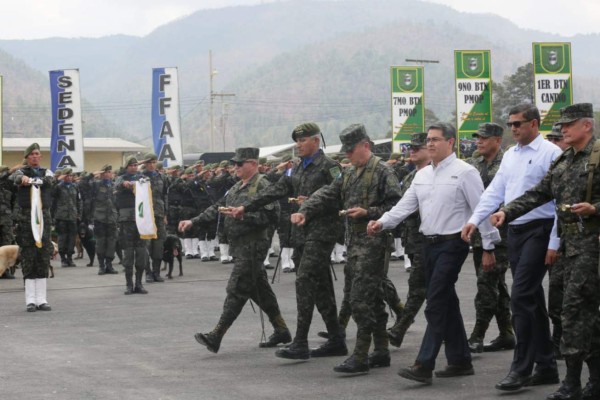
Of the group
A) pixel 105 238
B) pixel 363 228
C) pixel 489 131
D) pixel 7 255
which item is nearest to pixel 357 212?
pixel 363 228

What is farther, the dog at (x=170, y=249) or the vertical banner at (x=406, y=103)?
the vertical banner at (x=406, y=103)

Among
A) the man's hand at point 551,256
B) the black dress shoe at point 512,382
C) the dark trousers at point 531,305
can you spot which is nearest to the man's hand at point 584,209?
the man's hand at point 551,256

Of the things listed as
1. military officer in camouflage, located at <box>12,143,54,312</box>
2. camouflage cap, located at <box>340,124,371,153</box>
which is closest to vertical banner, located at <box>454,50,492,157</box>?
military officer in camouflage, located at <box>12,143,54,312</box>

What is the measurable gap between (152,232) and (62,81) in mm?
9048

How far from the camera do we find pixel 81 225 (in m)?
25.9

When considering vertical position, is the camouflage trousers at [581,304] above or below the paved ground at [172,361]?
above

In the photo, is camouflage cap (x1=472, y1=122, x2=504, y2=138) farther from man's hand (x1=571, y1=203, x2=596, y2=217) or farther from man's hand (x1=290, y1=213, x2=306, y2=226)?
man's hand (x1=571, y1=203, x2=596, y2=217)

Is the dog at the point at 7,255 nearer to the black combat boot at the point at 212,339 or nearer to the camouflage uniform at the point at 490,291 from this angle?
the black combat boot at the point at 212,339

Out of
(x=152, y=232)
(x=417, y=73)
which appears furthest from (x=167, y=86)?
(x=152, y=232)

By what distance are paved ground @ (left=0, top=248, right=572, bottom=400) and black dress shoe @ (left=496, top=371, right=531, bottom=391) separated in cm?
5

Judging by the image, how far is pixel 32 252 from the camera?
584 inches

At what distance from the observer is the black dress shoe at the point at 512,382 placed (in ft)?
26.7

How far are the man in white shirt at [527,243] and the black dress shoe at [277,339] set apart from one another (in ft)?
10.2

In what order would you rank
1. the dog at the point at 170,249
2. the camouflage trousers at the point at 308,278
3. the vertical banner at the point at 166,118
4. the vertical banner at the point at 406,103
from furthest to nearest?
the vertical banner at the point at 406,103 → the vertical banner at the point at 166,118 → the dog at the point at 170,249 → the camouflage trousers at the point at 308,278
